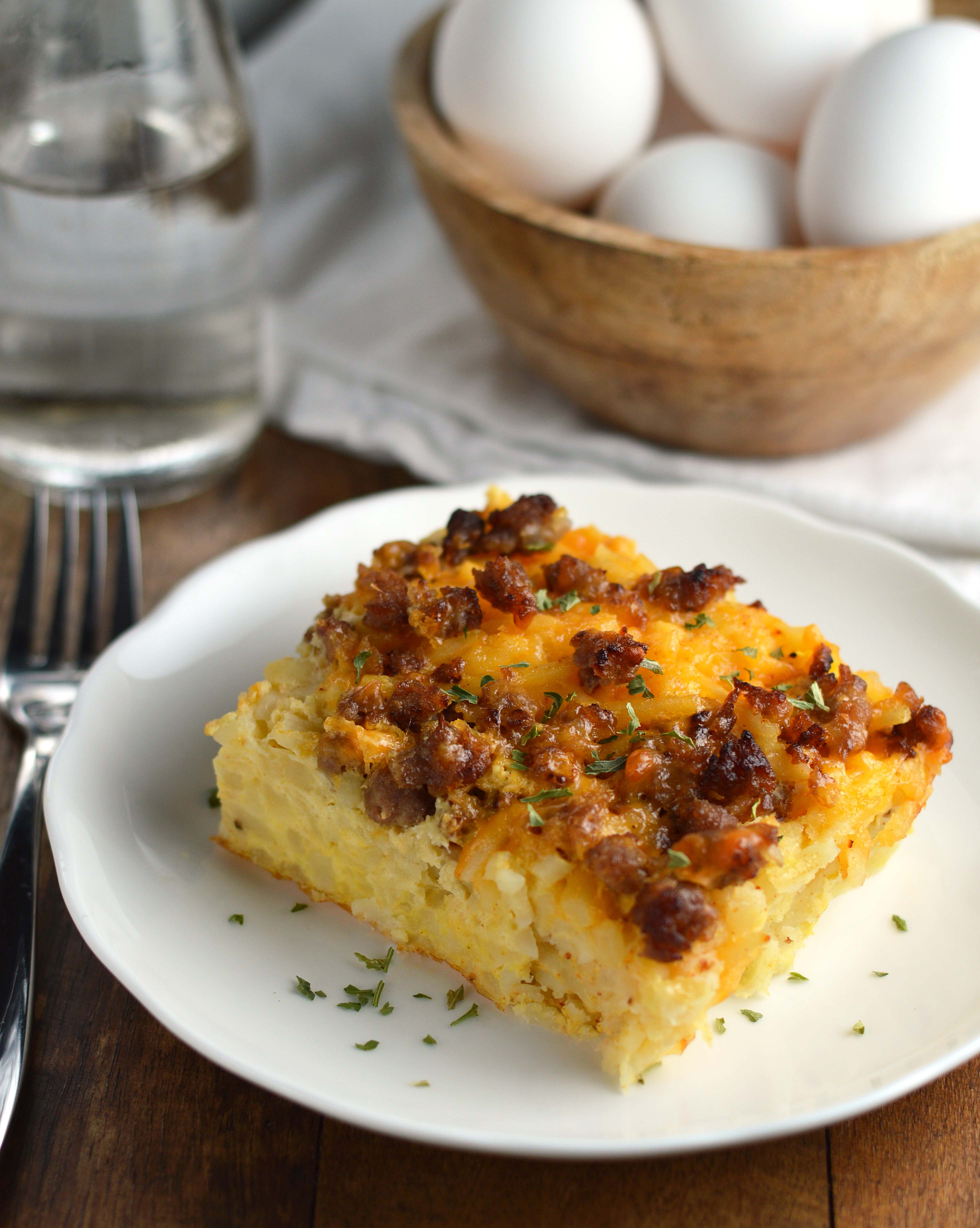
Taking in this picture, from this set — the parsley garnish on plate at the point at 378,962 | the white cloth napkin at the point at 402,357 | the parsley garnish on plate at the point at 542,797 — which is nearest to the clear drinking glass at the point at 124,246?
the white cloth napkin at the point at 402,357

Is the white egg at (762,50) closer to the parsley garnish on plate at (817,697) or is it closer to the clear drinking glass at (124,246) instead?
the clear drinking glass at (124,246)

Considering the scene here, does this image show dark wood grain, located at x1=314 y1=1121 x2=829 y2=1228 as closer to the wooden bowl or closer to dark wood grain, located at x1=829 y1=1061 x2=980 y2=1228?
dark wood grain, located at x1=829 y1=1061 x2=980 y2=1228

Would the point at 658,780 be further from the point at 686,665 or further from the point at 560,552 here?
the point at 560,552

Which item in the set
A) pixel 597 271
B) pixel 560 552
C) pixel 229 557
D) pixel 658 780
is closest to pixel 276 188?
pixel 597 271

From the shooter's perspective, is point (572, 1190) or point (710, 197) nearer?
point (572, 1190)

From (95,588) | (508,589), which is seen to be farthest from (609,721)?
(95,588)

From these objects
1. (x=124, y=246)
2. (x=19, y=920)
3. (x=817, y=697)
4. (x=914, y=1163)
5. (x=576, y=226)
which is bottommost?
(x=19, y=920)

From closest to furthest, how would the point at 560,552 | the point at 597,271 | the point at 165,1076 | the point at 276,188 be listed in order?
the point at 165,1076 < the point at 560,552 < the point at 597,271 < the point at 276,188

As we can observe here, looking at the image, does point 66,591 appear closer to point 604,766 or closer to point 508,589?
point 508,589
